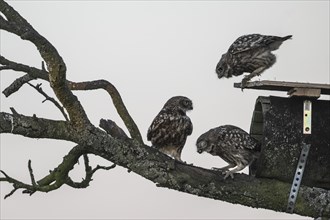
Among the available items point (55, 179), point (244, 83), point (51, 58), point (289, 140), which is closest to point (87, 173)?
point (55, 179)

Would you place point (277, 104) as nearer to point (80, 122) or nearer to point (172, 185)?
point (172, 185)

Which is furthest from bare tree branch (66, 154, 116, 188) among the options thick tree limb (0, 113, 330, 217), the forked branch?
thick tree limb (0, 113, 330, 217)

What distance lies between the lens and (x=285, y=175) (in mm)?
4535

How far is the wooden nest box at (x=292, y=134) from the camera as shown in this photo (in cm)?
452

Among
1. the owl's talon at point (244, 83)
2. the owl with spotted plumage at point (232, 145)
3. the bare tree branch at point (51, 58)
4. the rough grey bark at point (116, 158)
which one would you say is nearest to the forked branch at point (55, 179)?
the rough grey bark at point (116, 158)

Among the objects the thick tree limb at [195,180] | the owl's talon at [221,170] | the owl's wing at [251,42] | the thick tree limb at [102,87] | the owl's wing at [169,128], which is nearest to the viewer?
the thick tree limb at [195,180]

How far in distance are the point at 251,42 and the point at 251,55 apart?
4.1 inches

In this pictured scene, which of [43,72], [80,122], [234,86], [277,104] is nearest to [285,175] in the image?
[277,104]

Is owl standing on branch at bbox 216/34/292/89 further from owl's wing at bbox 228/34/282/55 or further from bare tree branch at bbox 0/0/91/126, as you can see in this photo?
bare tree branch at bbox 0/0/91/126

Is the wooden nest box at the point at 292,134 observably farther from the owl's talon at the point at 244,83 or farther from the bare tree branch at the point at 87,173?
the bare tree branch at the point at 87,173

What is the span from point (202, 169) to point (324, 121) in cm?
96

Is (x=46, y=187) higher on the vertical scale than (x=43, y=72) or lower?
lower

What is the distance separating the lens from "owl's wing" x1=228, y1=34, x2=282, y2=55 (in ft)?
16.5

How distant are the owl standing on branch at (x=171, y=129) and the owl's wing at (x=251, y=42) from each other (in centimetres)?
64
